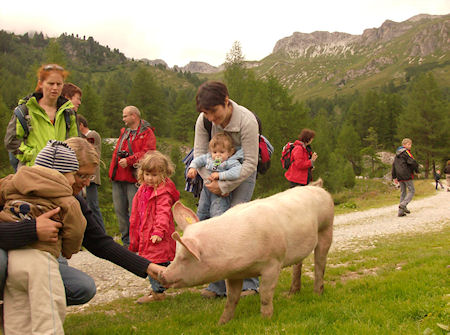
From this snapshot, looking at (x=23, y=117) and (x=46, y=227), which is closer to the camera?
(x=46, y=227)

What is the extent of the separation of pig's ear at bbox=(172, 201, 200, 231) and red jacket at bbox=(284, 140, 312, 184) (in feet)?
24.9

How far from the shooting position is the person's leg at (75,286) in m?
3.88

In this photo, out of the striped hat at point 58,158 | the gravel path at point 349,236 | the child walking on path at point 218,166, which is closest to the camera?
the striped hat at point 58,158

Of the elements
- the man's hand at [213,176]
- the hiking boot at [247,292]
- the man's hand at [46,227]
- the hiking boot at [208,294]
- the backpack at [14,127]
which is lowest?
the hiking boot at [208,294]

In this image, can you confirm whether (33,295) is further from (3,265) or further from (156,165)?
(156,165)

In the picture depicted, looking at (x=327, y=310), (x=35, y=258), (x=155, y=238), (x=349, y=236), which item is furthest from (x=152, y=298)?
(x=349, y=236)

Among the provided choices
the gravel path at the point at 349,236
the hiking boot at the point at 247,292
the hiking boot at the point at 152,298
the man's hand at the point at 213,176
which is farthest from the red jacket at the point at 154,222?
the gravel path at the point at 349,236

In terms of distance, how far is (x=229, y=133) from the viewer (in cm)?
540

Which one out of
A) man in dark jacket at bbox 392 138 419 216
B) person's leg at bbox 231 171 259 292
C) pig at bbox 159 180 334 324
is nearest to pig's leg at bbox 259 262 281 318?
pig at bbox 159 180 334 324

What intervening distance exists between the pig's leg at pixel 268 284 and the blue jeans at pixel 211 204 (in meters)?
1.46

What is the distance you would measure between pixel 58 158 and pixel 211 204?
2.52 meters

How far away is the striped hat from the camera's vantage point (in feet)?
11.3

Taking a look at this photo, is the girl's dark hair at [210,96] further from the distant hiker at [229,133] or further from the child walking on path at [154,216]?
the child walking on path at [154,216]

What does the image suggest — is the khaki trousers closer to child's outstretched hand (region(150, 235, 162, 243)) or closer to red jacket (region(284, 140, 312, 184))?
child's outstretched hand (region(150, 235, 162, 243))
